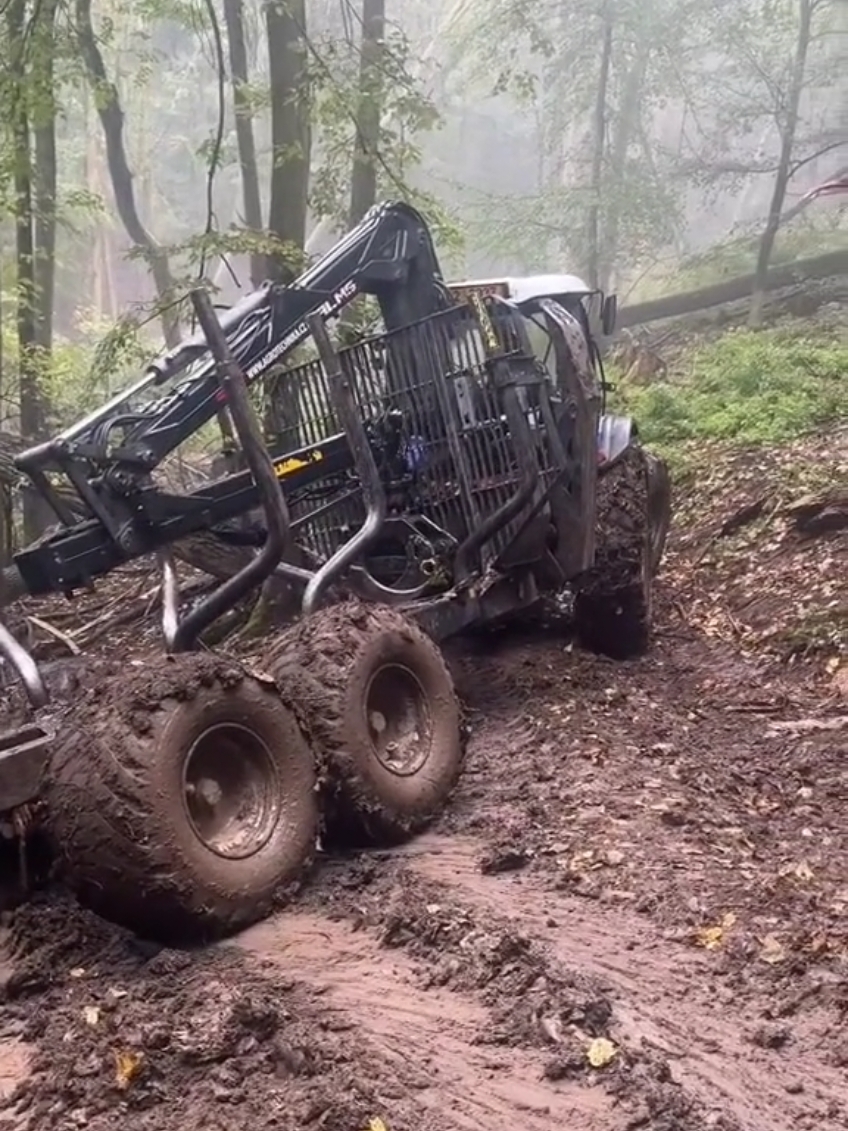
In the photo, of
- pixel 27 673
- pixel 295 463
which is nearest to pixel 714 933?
pixel 27 673

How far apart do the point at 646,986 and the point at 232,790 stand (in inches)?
59.9

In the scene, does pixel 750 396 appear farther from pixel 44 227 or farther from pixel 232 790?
pixel 232 790

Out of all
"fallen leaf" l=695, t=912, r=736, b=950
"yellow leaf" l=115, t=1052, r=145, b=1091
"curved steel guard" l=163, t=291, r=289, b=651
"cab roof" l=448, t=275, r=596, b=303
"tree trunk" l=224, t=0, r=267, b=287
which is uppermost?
"tree trunk" l=224, t=0, r=267, b=287

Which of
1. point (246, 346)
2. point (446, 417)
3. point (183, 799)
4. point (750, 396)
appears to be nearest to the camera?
A: point (183, 799)

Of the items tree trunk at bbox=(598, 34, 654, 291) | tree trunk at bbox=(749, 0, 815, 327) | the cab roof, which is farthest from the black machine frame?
tree trunk at bbox=(598, 34, 654, 291)

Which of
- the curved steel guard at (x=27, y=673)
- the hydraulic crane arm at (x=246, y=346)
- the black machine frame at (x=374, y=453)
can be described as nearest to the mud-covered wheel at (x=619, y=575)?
the black machine frame at (x=374, y=453)

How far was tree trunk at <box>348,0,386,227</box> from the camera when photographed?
32.7ft

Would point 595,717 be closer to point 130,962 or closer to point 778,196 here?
point 130,962

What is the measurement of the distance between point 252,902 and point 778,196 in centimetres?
1654

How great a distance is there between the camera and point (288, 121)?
1033 cm

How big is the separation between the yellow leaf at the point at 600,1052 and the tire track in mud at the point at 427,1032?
10cm

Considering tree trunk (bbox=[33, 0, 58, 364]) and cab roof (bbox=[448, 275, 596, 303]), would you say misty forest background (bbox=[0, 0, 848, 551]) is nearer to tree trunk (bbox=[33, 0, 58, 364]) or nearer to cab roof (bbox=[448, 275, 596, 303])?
tree trunk (bbox=[33, 0, 58, 364])

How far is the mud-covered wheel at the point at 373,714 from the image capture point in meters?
4.34

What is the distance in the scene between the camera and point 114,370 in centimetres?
1022
